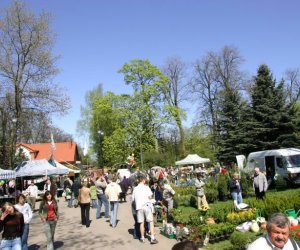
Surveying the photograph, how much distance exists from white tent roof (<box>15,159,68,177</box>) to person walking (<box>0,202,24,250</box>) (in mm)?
19552

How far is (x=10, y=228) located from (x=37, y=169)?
2038cm

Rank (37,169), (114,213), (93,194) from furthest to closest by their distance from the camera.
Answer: (37,169) < (93,194) < (114,213)

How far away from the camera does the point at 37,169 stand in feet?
92.5

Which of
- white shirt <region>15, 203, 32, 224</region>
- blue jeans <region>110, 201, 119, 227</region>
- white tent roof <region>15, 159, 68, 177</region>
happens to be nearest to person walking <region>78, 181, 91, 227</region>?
blue jeans <region>110, 201, 119, 227</region>

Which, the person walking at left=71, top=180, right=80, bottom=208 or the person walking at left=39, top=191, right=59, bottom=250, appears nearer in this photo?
the person walking at left=39, top=191, right=59, bottom=250

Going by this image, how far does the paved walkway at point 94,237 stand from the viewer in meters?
11.9

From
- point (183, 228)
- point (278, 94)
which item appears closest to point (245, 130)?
point (278, 94)

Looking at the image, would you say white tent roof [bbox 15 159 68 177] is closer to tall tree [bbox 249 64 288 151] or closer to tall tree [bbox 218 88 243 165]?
tall tree [bbox 249 64 288 151]

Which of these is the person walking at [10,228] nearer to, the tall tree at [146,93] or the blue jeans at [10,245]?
the blue jeans at [10,245]

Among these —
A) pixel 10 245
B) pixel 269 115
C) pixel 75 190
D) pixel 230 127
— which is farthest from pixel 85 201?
pixel 230 127

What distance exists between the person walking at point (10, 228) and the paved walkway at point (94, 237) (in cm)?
372

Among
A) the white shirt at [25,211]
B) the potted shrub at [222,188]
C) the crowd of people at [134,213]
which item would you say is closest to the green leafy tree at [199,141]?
the potted shrub at [222,188]

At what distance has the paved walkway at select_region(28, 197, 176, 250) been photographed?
38.9 ft

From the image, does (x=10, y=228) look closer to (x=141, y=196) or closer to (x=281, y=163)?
(x=141, y=196)
